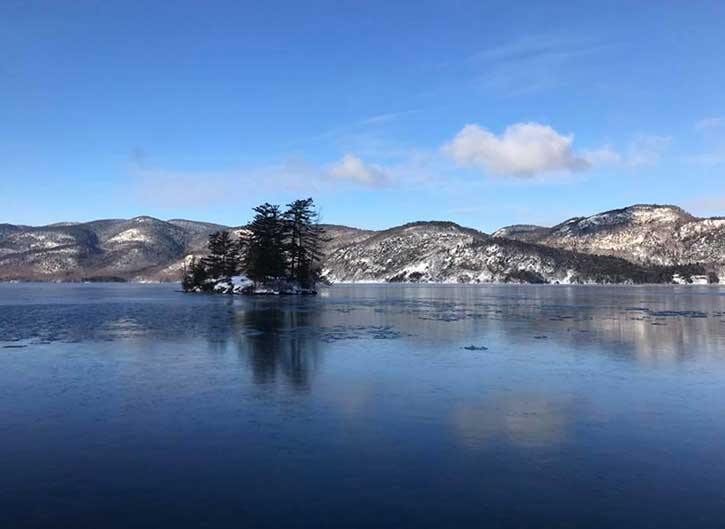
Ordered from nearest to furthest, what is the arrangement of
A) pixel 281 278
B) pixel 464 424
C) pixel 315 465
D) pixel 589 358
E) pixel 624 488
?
pixel 624 488
pixel 315 465
pixel 464 424
pixel 589 358
pixel 281 278

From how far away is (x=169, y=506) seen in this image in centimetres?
977

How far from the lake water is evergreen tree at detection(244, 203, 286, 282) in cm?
7655

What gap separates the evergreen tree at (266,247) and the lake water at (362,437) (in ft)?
251

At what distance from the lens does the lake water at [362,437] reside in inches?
382

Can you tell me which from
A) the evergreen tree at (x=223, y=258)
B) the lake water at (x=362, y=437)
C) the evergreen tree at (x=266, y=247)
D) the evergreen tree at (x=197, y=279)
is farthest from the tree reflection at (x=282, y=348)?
the evergreen tree at (x=197, y=279)

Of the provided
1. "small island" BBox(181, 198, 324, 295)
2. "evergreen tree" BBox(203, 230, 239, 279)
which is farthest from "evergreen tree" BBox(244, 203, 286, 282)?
"evergreen tree" BBox(203, 230, 239, 279)

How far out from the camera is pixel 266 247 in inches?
4151

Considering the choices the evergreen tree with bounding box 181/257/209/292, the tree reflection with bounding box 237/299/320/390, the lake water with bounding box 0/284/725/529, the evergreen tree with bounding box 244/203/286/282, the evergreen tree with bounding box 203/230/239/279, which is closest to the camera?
the lake water with bounding box 0/284/725/529

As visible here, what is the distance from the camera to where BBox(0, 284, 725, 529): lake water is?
9703 mm

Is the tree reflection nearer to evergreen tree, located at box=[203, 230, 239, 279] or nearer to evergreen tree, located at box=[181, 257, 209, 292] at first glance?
evergreen tree, located at box=[203, 230, 239, 279]

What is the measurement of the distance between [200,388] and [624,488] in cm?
1420

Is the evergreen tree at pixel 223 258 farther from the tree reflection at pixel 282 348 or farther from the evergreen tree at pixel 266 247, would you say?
the tree reflection at pixel 282 348

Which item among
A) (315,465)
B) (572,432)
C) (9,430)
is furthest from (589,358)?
(9,430)

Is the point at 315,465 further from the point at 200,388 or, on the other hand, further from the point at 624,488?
the point at 200,388
